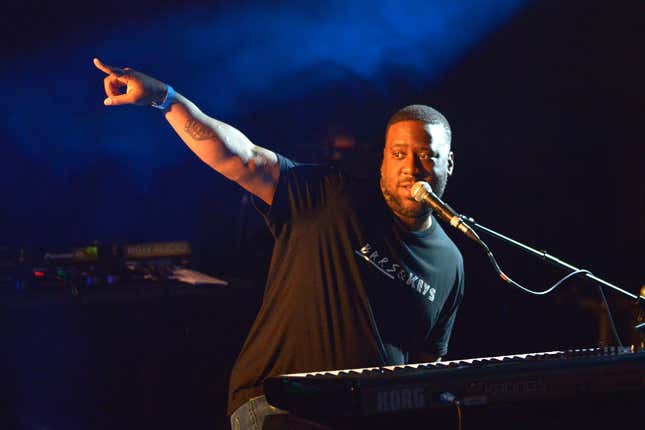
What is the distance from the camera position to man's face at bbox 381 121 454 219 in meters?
2.67

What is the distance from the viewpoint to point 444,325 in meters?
2.94

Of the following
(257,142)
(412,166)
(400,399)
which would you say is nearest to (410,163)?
(412,166)

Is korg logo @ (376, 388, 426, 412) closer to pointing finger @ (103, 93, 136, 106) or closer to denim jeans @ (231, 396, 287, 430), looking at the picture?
denim jeans @ (231, 396, 287, 430)

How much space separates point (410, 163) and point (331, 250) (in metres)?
0.47

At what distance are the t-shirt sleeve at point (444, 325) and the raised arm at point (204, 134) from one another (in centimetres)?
93

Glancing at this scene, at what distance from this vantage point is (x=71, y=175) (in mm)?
4508

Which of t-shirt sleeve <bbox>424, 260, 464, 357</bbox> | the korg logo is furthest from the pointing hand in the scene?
t-shirt sleeve <bbox>424, 260, 464, 357</bbox>

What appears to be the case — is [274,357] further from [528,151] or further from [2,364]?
[528,151]

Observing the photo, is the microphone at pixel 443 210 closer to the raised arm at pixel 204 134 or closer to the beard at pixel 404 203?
the beard at pixel 404 203

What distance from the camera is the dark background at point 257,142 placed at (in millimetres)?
4141

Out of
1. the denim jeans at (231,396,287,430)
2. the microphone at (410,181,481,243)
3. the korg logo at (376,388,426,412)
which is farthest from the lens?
the denim jeans at (231,396,287,430)

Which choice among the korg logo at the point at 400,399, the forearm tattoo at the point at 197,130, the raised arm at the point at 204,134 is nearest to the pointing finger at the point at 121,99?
the raised arm at the point at 204,134

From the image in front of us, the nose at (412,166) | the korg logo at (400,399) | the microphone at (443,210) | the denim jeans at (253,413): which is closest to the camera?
the korg logo at (400,399)

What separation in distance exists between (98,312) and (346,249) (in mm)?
2324
